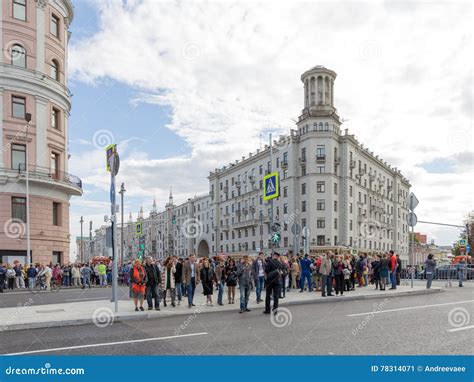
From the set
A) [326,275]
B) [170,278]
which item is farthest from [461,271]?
[170,278]

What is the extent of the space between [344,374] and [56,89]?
32029 mm

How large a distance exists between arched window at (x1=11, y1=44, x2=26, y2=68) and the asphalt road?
2503cm

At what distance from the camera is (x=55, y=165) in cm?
3338

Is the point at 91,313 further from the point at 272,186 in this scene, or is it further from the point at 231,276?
the point at 272,186

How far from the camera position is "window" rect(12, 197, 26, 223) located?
29.6 m

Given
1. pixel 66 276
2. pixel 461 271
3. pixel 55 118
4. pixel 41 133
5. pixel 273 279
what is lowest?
pixel 66 276

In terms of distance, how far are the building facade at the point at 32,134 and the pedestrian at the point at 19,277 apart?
234 centimetres

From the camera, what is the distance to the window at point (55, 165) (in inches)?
1271

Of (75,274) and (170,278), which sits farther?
(75,274)

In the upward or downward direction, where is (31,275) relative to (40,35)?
downward

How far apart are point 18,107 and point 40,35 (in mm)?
5501

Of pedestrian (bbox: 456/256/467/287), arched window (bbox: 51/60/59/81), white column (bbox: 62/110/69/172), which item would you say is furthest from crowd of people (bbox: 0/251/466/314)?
arched window (bbox: 51/60/59/81)

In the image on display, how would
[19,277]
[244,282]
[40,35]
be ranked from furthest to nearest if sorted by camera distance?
[40,35], [19,277], [244,282]

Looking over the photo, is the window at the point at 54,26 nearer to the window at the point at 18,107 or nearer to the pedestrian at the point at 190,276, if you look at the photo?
the window at the point at 18,107
